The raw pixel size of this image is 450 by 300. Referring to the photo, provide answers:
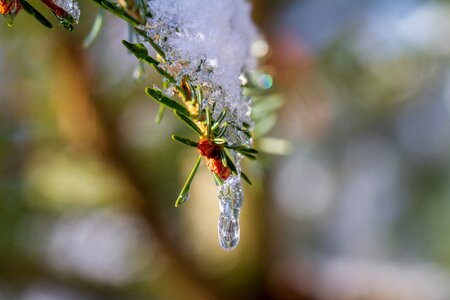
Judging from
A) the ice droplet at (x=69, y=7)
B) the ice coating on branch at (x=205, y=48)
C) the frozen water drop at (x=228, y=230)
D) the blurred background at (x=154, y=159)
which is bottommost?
the frozen water drop at (x=228, y=230)

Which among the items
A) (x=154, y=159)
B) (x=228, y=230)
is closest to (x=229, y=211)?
(x=228, y=230)

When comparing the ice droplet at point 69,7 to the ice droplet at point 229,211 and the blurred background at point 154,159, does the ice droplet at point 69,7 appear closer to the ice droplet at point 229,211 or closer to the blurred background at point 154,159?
the ice droplet at point 229,211

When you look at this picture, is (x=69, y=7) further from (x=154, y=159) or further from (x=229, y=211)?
(x=154, y=159)

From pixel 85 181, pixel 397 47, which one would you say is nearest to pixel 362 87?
pixel 397 47

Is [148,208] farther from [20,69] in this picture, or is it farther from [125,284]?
[20,69]

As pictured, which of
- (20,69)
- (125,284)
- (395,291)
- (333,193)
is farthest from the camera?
(333,193)

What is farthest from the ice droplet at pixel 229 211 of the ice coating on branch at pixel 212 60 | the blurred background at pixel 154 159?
the blurred background at pixel 154 159

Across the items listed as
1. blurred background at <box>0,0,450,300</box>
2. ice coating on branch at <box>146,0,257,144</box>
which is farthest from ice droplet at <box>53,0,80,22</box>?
blurred background at <box>0,0,450,300</box>
